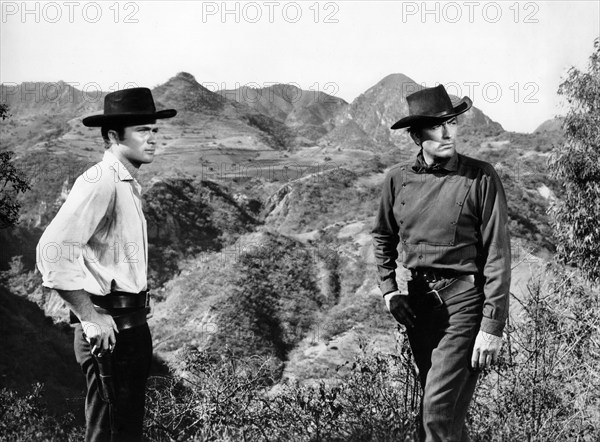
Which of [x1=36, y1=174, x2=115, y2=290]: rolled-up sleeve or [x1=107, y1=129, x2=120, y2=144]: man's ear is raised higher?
[x1=107, y1=129, x2=120, y2=144]: man's ear

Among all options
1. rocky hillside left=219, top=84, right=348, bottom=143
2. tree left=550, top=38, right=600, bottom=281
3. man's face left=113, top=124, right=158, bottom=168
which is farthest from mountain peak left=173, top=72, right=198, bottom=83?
man's face left=113, top=124, right=158, bottom=168

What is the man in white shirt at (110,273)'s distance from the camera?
239 cm

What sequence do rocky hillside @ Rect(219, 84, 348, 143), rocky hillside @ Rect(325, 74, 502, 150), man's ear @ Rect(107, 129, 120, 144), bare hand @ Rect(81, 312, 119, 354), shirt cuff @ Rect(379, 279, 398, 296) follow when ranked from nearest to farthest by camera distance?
A: bare hand @ Rect(81, 312, 119, 354), man's ear @ Rect(107, 129, 120, 144), shirt cuff @ Rect(379, 279, 398, 296), rocky hillside @ Rect(219, 84, 348, 143), rocky hillside @ Rect(325, 74, 502, 150)

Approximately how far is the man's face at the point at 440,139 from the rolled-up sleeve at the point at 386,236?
0.87ft

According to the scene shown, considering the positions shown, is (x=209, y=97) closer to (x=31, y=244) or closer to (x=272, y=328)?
(x=31, y=244)

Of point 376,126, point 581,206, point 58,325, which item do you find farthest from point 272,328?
point 376,126

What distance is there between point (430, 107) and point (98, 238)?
64.2 inches

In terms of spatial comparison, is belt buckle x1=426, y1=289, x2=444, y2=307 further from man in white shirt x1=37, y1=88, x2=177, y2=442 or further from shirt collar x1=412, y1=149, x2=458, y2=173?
man in white shirt x1=37, y1=88, x2=177, y2=442

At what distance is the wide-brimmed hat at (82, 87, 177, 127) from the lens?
8.79ft

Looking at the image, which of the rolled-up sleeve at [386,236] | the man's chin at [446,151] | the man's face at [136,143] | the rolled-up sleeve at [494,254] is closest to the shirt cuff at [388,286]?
the rolled-up sleeve at [386,236]

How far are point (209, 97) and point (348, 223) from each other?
4584 cm

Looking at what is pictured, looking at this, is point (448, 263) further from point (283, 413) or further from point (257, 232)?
point (257, 232)

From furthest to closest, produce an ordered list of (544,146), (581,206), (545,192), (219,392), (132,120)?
(544,146) → (545,192) → (581,206) → (219,392) → (132,120)

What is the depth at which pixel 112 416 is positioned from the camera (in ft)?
8.27
